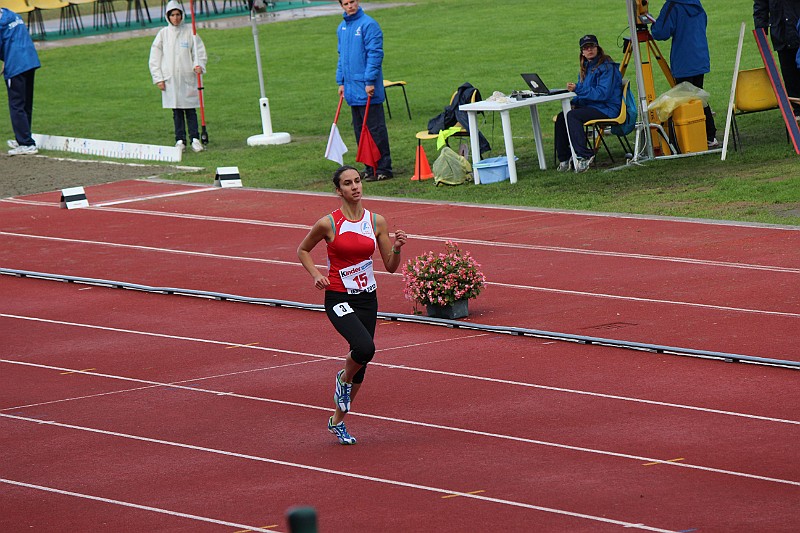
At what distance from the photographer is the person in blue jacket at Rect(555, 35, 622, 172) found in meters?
17.2

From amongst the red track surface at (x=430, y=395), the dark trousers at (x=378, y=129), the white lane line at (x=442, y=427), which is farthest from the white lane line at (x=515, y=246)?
the white lane line at (x=442, y=427)

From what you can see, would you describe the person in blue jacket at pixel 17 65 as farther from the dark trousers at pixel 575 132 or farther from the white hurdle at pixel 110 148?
the dark trousers at pixel 575 132

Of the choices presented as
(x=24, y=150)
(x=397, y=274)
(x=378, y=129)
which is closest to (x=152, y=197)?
(x=378, y=129)

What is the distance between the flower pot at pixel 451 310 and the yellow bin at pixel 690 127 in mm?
7276

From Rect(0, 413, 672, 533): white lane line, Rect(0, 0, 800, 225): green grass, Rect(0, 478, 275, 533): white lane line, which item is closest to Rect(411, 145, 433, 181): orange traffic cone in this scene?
Rect(0, 0, 800, 225): green grass

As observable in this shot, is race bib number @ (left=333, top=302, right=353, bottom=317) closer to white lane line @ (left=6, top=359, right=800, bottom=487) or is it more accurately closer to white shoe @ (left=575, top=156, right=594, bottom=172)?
white lane line @ (left=6, top=359, right=800, bottom=487)

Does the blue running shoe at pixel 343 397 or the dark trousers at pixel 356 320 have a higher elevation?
the dark trousers at pixel 356 320

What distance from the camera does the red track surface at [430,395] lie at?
280 inches

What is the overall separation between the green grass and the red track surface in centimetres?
Answer: 162

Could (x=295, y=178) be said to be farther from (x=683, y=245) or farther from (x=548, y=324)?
(x=548, y=324)

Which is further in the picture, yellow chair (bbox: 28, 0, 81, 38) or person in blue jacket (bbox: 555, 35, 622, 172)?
yellow chair (bbox: 28, 0, 81, 38)

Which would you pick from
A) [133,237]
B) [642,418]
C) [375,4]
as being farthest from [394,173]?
[375,4]

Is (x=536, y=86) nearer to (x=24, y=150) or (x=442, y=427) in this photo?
(x=24, y=150)

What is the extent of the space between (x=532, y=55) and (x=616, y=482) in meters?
23.6
